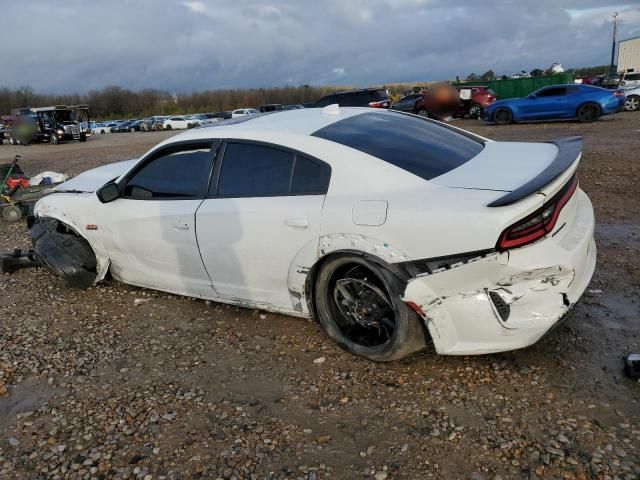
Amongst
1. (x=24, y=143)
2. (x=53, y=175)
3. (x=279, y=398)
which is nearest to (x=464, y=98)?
(x=53, y=175)

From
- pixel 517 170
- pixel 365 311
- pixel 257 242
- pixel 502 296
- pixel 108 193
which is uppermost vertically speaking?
pixel 517 170

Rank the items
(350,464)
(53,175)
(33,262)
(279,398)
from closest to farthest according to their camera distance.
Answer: (350,464)
(279,398)
(33,262)
(53,175)

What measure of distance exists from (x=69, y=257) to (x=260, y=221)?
7.41 feet

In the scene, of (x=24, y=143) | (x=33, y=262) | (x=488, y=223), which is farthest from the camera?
(x=24, y=143)

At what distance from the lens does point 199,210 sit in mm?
3807

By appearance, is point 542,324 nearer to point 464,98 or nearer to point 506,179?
point 506,179

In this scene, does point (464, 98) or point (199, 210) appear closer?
point (199, 210)

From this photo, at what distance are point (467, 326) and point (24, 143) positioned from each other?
120 feet

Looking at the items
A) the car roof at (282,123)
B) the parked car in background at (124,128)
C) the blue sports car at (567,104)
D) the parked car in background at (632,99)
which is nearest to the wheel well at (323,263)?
the car roof at (282,123)

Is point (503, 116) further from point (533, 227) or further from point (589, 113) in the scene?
point (533, 227)

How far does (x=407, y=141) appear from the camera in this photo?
3545mm

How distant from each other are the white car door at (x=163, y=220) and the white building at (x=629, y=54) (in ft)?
212

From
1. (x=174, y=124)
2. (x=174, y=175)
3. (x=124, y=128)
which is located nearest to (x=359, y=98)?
(x=174, y=175)

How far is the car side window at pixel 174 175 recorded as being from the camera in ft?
12.8
